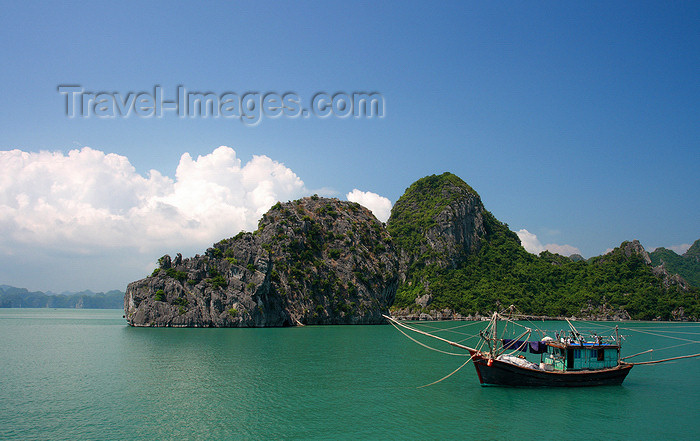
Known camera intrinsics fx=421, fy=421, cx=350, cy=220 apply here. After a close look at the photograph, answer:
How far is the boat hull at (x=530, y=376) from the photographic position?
30.7 metres

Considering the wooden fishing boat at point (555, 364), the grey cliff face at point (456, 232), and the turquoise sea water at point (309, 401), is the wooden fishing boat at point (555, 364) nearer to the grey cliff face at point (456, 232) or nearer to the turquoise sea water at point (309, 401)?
the turquoise sea water at point (309, 401)

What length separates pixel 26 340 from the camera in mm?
65375

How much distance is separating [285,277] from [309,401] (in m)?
79.4

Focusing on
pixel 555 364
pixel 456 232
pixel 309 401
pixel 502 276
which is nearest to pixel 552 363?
pixel 555 364

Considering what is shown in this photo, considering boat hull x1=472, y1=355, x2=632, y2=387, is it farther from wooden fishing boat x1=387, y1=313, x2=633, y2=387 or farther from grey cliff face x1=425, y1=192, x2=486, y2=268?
grey cliff face x1=425, y1=192, x2=486, y2=268

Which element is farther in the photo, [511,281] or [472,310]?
[511,281]

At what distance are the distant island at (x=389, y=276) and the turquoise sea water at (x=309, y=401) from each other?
45.5 metres

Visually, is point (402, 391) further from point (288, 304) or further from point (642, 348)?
point (288, 304)

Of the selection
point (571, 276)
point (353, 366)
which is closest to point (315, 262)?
point (353, 366)

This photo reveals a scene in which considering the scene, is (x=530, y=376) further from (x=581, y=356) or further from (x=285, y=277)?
(x=285, y=277)

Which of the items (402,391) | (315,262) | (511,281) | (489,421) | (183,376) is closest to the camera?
(489,421)

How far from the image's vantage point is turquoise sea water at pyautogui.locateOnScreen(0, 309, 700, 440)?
22.8m

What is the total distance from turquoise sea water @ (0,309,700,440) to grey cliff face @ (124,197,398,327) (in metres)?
44.0

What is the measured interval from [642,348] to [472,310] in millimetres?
87653
